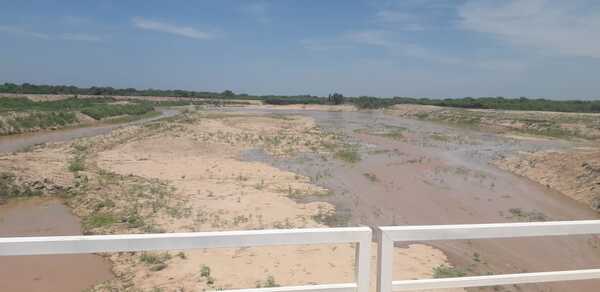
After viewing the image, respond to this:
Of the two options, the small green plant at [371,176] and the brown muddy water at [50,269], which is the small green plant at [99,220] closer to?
the brown muddy water at [50,269]

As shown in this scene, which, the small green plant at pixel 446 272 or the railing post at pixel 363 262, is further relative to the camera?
the small green plant at pixel 446 272

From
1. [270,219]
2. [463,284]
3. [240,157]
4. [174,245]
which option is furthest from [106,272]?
[240,157]

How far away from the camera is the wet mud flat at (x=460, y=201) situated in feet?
27.3

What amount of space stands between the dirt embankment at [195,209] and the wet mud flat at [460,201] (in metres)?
0.84

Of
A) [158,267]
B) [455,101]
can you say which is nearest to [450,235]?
[158,267]

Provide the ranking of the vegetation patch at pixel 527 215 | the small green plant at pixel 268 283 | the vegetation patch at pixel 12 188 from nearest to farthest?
1. the small green plant at pixel 268 283
2. the vegetation patch at pixel 527 215
3. the vegetation patch at pixel 12 188

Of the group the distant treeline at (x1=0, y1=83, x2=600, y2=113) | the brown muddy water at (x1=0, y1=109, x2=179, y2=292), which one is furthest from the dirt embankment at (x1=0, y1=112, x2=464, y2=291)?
the distant treeline at (x1=0, y1=83, x2=600, y2=113)

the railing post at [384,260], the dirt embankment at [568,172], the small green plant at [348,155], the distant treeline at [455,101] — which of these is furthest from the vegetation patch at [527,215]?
the distant treeline at [455,101]

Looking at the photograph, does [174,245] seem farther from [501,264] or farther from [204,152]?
[204,152]

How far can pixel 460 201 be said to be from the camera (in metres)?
13.0

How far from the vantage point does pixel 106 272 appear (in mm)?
7039

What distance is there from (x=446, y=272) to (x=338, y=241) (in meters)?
5.46

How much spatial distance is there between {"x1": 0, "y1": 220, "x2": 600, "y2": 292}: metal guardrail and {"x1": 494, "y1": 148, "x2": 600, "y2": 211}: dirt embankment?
12.5m

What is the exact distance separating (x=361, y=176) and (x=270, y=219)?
7503mm
